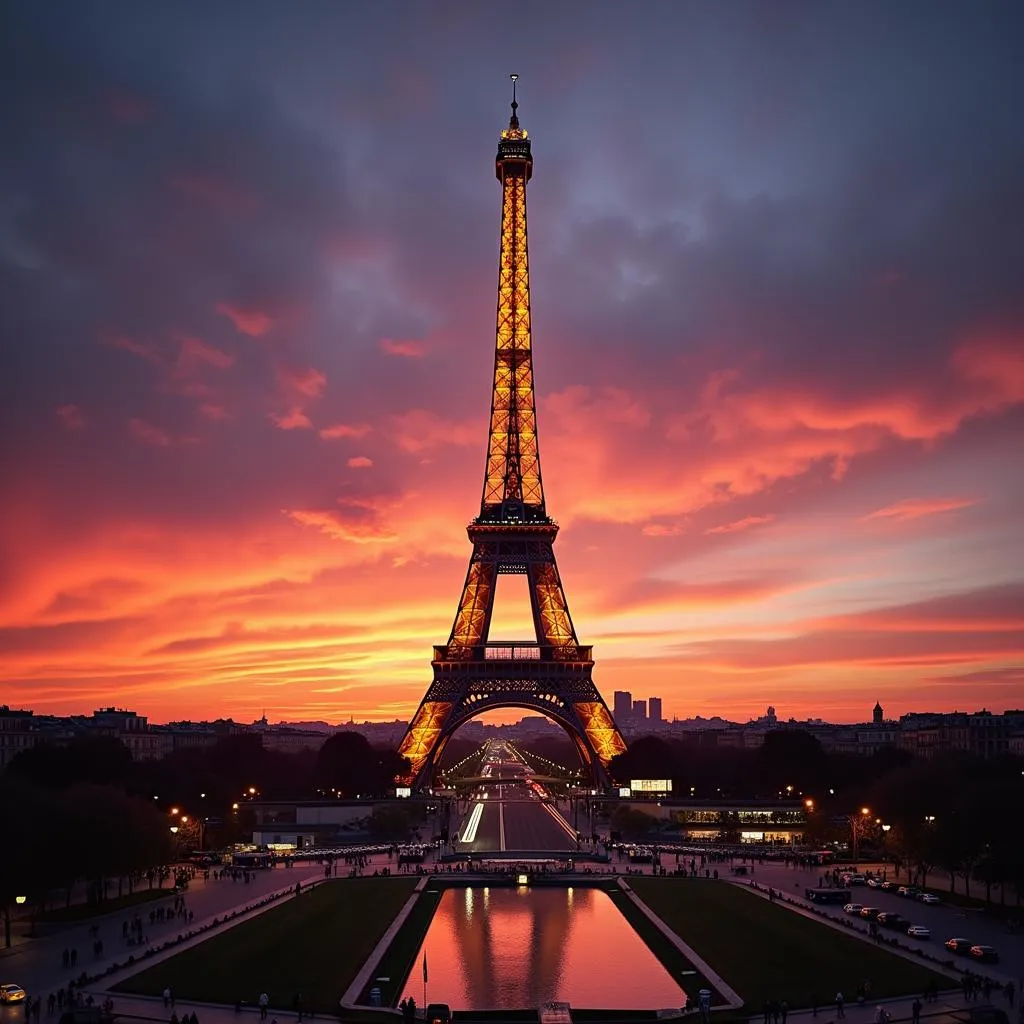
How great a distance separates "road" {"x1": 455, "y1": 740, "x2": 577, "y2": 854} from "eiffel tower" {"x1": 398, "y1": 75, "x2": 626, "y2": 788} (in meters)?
8.62

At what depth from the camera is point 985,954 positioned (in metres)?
48.8

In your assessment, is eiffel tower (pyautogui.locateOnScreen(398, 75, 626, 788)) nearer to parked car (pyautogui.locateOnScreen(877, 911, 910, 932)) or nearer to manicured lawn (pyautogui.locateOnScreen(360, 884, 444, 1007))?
manicured lawn (pyautogui.locateOnScreen(360, 884, 444, 1007))

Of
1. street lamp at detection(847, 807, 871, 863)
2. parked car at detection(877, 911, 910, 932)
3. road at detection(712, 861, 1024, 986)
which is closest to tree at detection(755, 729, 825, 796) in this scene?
street lamp at detection(847, 807, 871, 863)

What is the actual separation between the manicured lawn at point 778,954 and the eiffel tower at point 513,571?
5296cm

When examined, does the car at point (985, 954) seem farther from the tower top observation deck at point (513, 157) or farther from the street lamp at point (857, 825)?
the tower top observation deck at point (513, 157)

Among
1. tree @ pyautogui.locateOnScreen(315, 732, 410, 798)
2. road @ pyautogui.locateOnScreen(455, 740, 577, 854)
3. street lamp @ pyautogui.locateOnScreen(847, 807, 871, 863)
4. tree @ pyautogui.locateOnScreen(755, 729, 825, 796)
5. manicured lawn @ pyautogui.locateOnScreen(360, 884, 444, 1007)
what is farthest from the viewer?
tree @ pyautogui.locateOnScreen(315, 732, 410, 798)

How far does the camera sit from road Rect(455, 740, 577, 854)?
95.6m

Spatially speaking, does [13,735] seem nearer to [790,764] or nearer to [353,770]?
[353,770]

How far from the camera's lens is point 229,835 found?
97.6 m

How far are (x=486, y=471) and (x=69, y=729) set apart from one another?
232ft

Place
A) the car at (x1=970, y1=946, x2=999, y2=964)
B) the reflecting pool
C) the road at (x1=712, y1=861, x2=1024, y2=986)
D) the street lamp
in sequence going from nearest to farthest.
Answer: the reflecting pool, the road at (x1=712, y1=861, x2=1024, y2=986), the car at (x1=970, y1=946, x2=999, y2=964), the street lamp

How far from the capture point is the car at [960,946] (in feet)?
164

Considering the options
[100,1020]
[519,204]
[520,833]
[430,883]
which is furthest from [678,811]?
[100,1020]

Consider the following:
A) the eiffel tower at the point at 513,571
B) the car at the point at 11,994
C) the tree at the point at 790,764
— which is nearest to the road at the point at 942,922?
the car at the point at 11,994
